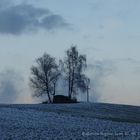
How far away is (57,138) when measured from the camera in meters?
30.7

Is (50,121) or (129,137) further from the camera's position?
(50,121)

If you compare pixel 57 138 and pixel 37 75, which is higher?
pixel 37 75

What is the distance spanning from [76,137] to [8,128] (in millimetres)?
5324

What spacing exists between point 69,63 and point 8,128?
75.5 metres

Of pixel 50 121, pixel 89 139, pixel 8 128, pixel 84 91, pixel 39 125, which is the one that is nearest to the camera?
pixel 89 139

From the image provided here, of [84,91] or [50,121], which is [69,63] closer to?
[84,91]

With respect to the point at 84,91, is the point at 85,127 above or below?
below

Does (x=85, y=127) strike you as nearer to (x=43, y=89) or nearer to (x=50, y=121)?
(x=50, y=121)

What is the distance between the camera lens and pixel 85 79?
107 metres

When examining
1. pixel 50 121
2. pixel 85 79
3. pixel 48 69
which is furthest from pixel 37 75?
pixel 50 121

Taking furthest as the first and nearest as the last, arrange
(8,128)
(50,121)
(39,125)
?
1. (50,121)
2. (39,125)
3. (8,128)

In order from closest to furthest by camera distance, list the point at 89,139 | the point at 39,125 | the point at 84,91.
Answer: the point at 89,139 < the point at 39,125 < the point at 84,91

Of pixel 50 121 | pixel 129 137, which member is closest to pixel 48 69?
pixel 50 121

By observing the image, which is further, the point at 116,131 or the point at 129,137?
the point at 116,131
